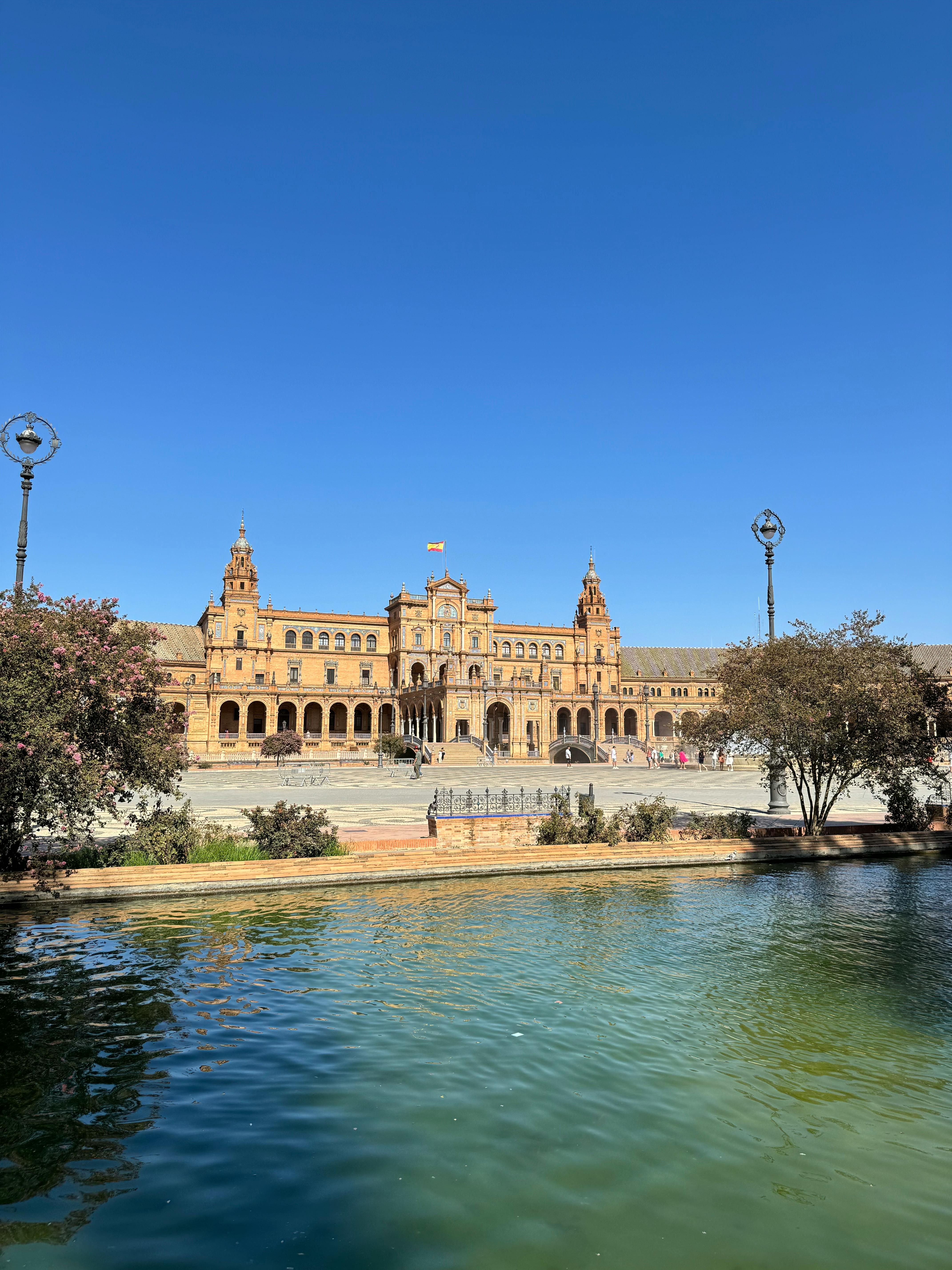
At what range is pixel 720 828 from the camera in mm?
21344

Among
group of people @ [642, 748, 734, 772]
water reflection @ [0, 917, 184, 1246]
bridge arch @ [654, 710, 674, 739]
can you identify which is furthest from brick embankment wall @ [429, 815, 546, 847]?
bridge arch @ [654, 710, 674, 739]

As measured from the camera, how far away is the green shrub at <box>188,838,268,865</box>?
1697cm

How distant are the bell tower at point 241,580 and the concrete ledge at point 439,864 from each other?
69934 millimetres

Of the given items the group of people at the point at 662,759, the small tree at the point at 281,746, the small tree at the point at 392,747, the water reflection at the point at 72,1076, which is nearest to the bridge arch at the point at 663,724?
the group of people at the point at 662,759

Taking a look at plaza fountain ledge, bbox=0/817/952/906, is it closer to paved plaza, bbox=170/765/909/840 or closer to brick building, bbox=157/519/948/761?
paved plaza, bbox=170/765/909/840

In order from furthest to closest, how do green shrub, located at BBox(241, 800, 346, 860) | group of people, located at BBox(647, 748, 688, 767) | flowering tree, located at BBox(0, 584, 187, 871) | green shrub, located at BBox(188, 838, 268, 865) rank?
group of people, located at BBox(647, 748, 688, 767) < green shrub, located at BBox(241, 800, 346, 860) < green shrub, located at BBox(188, 838, 268, 865) < flowering tree, located at BBox(0, 584, 187, 871)

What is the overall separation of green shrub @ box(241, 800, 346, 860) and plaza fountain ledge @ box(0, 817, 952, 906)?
556 mm

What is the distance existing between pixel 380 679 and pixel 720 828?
71242mm

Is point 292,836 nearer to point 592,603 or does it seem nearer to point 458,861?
point 458,861

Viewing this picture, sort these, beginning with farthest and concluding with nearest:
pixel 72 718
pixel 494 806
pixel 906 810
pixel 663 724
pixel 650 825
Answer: pixel 663 724 < pixel 906 810 < pixel 494 806 < pixel 650 825 < pixel 72 718

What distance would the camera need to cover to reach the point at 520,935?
13047mm

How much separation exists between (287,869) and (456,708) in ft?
199

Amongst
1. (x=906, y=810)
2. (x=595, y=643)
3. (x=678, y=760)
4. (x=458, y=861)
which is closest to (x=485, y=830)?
(x=458, y=861)

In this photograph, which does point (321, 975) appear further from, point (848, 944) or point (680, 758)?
point (680, 758)
